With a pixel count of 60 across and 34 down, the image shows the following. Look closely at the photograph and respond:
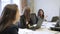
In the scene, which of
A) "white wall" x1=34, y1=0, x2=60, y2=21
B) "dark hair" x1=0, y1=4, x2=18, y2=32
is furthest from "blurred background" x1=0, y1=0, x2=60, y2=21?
"dark hair" x1=0, y1=4, x2=18, y2=32

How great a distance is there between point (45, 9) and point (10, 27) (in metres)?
4.87

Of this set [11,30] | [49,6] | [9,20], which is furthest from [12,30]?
[49,6]

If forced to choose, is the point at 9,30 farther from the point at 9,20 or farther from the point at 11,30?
the point at 9,20

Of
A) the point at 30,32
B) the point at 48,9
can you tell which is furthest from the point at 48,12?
the point at 30,32

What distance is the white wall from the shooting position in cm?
627

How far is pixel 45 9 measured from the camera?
6496mm

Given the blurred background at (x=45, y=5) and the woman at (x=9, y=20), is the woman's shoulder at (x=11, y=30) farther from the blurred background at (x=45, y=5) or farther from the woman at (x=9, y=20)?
the blurred background at (x=45, y=5)

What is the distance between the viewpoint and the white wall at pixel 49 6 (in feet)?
20.6

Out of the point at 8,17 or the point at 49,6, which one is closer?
the point at 8,17

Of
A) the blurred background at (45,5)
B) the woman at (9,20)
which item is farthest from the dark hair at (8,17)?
the blurred background at (45,5)

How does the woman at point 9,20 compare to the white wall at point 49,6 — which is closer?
the woman at point 9,20

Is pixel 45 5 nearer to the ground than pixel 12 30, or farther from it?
farther from it

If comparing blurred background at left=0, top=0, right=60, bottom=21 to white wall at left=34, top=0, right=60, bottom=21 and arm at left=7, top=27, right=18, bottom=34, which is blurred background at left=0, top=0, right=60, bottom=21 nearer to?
white wall at left=34, top=0, right=60, bottom=21

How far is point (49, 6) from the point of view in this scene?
21.1 feet
